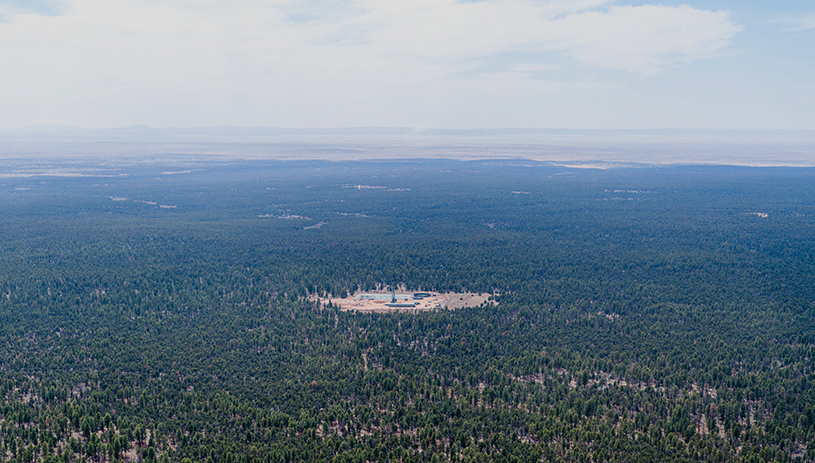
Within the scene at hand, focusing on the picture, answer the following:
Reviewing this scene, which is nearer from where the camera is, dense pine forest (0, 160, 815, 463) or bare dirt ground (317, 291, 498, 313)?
dense pine forest (0, 160, 815, 463)

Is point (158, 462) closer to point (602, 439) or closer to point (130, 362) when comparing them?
point (130, 362)

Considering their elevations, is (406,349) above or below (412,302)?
below

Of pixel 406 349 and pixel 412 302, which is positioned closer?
pixel 406 349

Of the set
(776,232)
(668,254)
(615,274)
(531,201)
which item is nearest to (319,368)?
(615,274)
